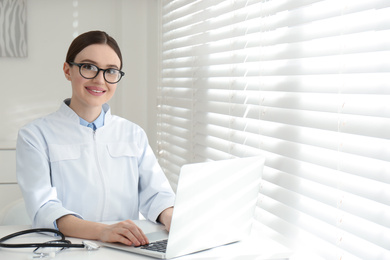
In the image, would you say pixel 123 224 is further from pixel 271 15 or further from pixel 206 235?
pixel 271 15

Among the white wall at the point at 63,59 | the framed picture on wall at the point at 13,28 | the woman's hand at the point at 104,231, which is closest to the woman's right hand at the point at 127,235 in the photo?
the woman's hand at the point at 104,231

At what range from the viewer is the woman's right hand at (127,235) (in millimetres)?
1595

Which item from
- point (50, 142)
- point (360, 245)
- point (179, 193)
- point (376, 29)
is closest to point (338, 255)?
point (360, 245)

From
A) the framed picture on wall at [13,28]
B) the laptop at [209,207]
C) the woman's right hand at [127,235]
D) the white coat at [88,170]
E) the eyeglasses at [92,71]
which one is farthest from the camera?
the framed picture on wall at [13,28]

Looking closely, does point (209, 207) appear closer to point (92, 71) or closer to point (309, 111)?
point (309, 111)

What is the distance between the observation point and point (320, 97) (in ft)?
5.74

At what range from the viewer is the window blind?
1504 millimetres

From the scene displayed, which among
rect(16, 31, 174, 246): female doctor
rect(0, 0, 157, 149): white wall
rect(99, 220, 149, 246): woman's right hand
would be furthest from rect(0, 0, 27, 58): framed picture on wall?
rect(99, 220, 149, 246): woman's right hand

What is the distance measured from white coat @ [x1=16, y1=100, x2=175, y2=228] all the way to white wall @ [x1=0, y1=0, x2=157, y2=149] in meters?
1.82

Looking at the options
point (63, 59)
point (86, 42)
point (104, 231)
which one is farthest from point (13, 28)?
point (104, 231)

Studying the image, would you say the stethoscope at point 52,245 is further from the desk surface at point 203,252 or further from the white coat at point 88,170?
the white coat at point 88,170

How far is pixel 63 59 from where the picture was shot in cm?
403

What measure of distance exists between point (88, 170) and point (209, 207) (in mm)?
672

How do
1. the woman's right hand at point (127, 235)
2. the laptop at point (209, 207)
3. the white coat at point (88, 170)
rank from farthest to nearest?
the white coat at point (88, 170), the woman's right hand at point (127, 235), the laptop at point (209, 207)
